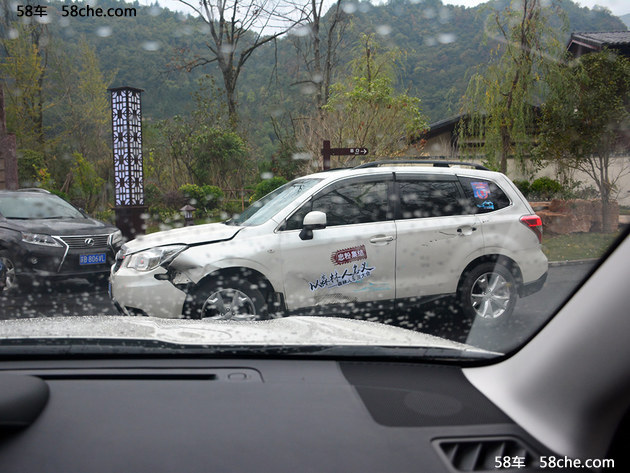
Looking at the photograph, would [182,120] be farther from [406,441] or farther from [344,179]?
[406,441]

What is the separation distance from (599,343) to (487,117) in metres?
10.2

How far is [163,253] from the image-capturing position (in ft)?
15.2

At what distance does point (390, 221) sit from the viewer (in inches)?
202

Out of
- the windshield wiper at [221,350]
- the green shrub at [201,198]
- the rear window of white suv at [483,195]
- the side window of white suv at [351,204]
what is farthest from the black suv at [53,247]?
the green shrub at [201,198]

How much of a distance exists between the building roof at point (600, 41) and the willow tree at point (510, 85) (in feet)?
9.30

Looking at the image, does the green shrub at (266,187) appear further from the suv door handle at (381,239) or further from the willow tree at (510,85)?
the suv door handle at (381,239)

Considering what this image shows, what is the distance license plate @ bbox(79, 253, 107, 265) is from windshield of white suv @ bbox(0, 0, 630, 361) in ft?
0.07

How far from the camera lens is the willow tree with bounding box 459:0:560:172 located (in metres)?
8.06

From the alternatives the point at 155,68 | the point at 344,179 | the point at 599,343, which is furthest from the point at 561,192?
the point at 155,68

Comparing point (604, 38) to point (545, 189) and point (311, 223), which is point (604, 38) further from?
point (545, 189)

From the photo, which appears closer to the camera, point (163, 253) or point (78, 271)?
point (163, 253)

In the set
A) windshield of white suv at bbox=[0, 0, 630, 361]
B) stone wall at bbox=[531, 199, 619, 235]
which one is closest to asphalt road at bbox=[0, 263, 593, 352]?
windshield of white suv at bbox=[0, 0, 630, 361]

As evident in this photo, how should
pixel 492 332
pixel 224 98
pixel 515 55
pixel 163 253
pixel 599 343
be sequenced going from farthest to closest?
pixel 224 98 < pixel 515 55 < pixel 492 332 < pixel 163 253 < pixel 599 343

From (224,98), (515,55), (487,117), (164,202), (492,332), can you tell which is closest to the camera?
(492,332)
